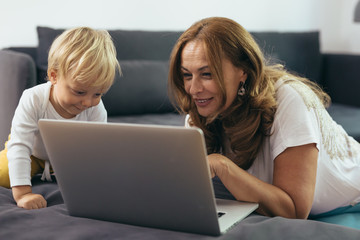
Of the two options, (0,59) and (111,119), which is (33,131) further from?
(111,119)

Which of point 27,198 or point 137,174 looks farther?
point 27,198

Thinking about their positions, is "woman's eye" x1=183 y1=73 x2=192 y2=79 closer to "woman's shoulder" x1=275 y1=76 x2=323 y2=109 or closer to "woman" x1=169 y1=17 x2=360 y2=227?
"woman" x1=169 y1=17 x2=360 y2=227

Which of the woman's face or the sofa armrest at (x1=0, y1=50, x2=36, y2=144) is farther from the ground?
the woman's face

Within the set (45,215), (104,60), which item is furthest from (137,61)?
(45,215)

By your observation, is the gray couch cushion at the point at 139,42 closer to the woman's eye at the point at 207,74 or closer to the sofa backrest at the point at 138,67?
the sofa backrest at the point at 138,67

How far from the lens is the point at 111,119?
234 centimetres

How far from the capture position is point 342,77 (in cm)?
327

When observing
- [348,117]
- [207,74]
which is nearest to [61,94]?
[207,74]

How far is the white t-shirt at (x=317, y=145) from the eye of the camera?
1268mm

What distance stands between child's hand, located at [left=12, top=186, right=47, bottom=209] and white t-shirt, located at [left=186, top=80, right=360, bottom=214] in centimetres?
59

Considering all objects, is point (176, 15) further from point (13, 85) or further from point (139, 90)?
point (13, 85)

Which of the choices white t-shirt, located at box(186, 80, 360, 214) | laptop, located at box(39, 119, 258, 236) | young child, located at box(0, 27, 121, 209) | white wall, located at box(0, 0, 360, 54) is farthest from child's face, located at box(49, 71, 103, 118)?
white wall, located at box(0, 0, 360, 54)

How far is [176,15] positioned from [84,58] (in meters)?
1.77

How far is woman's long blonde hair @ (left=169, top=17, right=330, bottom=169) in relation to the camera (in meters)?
1.28
